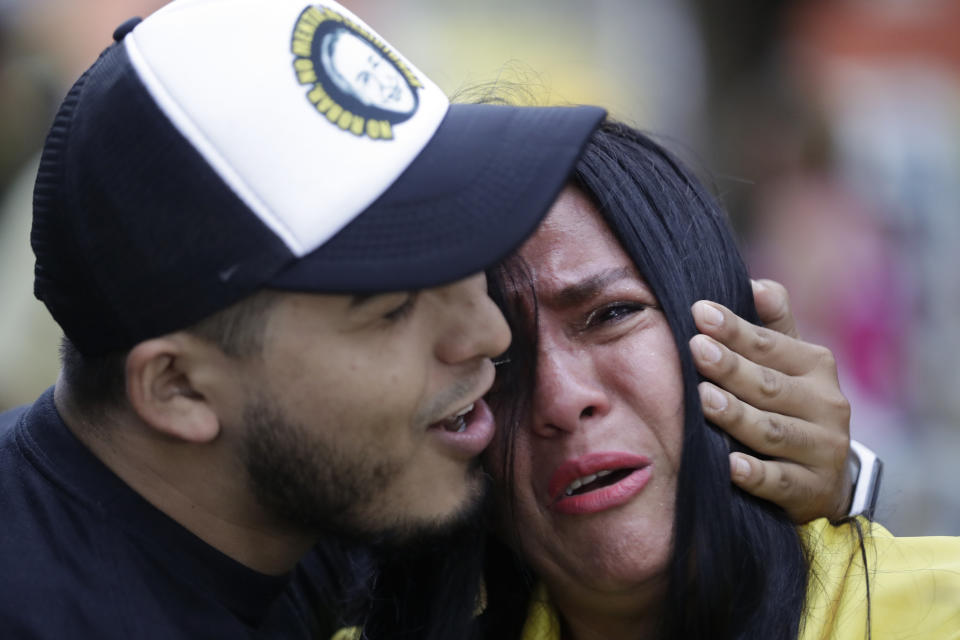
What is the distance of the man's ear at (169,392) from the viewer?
1948 mm

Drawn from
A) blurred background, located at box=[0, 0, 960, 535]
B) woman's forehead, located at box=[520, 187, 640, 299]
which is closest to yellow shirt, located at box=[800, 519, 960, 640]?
woman's forehead, located at box=[520, 187, 640, 299]

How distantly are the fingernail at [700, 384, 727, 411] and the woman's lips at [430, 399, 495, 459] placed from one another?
0.46m

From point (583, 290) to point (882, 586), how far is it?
860 millimetres

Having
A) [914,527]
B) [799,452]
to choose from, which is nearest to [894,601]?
[799,452]

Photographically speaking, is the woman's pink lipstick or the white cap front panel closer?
the white cap front panel

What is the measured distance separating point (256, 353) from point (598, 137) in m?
1.03

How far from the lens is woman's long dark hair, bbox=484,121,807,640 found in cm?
220

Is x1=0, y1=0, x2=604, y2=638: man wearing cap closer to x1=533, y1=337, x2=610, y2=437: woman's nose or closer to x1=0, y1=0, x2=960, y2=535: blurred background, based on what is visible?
x1=533, y1=337, x2=610, y2=437: woman's nose

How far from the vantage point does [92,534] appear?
1934 millimetres

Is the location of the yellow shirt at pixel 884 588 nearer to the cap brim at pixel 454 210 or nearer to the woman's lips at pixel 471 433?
the woman's lips at pixel 471 433

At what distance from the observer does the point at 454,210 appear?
1964mm

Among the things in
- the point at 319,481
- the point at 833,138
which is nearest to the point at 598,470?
the point at 319,481

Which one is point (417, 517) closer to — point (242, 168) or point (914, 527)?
point (242, 168)

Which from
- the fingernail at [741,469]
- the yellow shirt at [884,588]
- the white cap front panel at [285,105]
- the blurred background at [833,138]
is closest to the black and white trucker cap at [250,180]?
the white cap front panel at [285,105]
